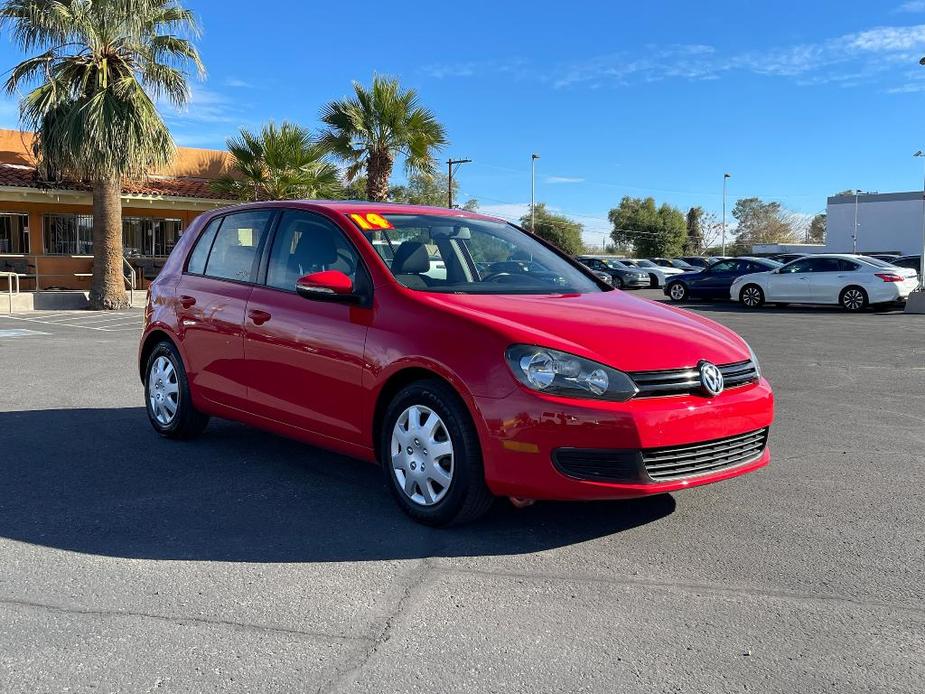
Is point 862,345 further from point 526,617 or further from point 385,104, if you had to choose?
point 385,104

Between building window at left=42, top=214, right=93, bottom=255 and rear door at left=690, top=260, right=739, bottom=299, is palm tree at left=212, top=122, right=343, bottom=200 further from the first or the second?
rear door at left=690, top=260, right=739, bottom=299

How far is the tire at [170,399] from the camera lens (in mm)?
5930

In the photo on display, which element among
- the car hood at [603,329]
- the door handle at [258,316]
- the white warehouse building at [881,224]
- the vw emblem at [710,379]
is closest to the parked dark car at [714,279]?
the car hood at [603,329]

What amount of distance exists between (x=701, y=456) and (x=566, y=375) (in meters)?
0.80

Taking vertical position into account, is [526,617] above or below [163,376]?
below

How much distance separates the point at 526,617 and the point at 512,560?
0.59 metres

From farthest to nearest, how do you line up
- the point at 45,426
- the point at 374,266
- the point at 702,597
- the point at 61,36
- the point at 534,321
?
the point at 61,36 → the point at 45,426 → the point at 374,266 → the point at 534,321 → the point at 702,597

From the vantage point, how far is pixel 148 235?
84.2 feet

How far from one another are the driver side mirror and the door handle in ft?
2.03

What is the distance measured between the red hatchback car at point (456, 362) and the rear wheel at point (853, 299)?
1728cm

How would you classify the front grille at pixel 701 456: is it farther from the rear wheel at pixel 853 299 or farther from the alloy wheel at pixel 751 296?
the alloy wheel at pixel 751 296

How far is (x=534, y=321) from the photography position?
13.6 feet

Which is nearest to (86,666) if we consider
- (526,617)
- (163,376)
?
(526,617)

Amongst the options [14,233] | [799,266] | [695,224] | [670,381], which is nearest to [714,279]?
[799,266]
